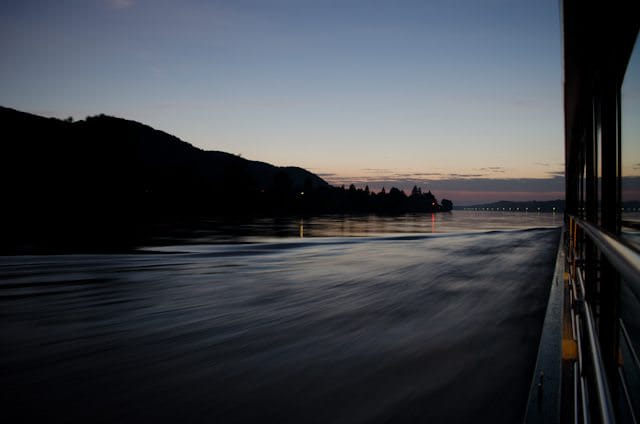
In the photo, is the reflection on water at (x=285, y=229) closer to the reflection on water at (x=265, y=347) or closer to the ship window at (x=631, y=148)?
the reflection on water at (x=265, y=347)

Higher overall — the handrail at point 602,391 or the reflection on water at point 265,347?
the handrail at point 602,391

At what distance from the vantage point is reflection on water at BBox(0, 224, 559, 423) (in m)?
2.37

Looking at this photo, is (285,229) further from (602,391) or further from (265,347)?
(602,391)

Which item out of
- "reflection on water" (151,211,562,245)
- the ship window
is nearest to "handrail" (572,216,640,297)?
the ship window

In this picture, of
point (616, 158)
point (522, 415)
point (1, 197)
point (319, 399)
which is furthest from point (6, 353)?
point (1, 197)

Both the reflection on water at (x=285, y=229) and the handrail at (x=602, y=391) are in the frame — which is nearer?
the handrail at (x=602, y=391)

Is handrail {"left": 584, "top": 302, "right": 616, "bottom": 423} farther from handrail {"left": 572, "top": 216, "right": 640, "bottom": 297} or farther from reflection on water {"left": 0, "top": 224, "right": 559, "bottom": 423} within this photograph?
reflection on water {"left": 0, "top": 224, "right": 559, "bottom": 423}

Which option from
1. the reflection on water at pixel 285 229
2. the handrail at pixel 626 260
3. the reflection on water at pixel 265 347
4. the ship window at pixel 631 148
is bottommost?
the reflection on water at pixel 285 229

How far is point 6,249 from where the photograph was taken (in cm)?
1062

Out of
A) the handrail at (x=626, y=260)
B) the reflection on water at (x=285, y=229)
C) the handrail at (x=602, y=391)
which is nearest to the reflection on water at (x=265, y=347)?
the handrail at (x=602, y=391)

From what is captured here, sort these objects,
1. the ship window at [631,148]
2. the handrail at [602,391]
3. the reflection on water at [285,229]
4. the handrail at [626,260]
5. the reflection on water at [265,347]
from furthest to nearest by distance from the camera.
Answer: the reflection on water at [285,229] < the reflection on water at [265,347] < the ship window at [631,148] < the handrail at [602,391] < the handrail at [626,260]

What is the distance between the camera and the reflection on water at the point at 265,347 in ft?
7.77

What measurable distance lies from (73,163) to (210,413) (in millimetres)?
50064

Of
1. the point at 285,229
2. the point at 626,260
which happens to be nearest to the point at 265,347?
the point at 626,260
